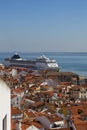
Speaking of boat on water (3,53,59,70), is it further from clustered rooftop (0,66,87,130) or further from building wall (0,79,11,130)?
building wall (0,79,11,130)

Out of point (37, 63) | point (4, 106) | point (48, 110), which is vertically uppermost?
point (4, 106)

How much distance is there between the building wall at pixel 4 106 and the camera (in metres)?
3.49

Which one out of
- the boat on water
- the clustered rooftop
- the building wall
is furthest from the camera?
the boat on water

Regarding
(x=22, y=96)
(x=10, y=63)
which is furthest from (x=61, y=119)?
(x=10, y=63)

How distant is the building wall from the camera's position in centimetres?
349

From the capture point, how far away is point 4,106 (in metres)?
3.61

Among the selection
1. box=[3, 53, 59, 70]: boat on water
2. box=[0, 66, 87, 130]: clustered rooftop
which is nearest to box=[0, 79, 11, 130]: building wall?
box=[0, 66, 87, 130]: clustered rooftop

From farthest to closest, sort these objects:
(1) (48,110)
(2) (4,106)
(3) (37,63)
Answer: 1. (3) (37,63)
2. (1) (48,110)
3. (2) (4,106)

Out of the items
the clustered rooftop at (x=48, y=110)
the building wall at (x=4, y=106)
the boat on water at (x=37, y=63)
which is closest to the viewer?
the building wall at (x=4, y=106)

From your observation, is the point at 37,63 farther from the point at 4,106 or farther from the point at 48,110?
the point at 4,106

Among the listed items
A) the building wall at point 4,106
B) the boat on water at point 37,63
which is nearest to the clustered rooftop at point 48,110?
the building wall at point 4,106

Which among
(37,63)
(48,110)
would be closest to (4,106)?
(48,110)

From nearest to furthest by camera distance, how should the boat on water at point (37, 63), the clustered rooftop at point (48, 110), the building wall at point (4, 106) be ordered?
the building wall at point (4, 106) → the clustered rooftop at point (48, 110) → the boat on water at point (37, 63)

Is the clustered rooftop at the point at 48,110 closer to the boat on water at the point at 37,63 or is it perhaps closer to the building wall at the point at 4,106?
the building wall at the point at 4,106
